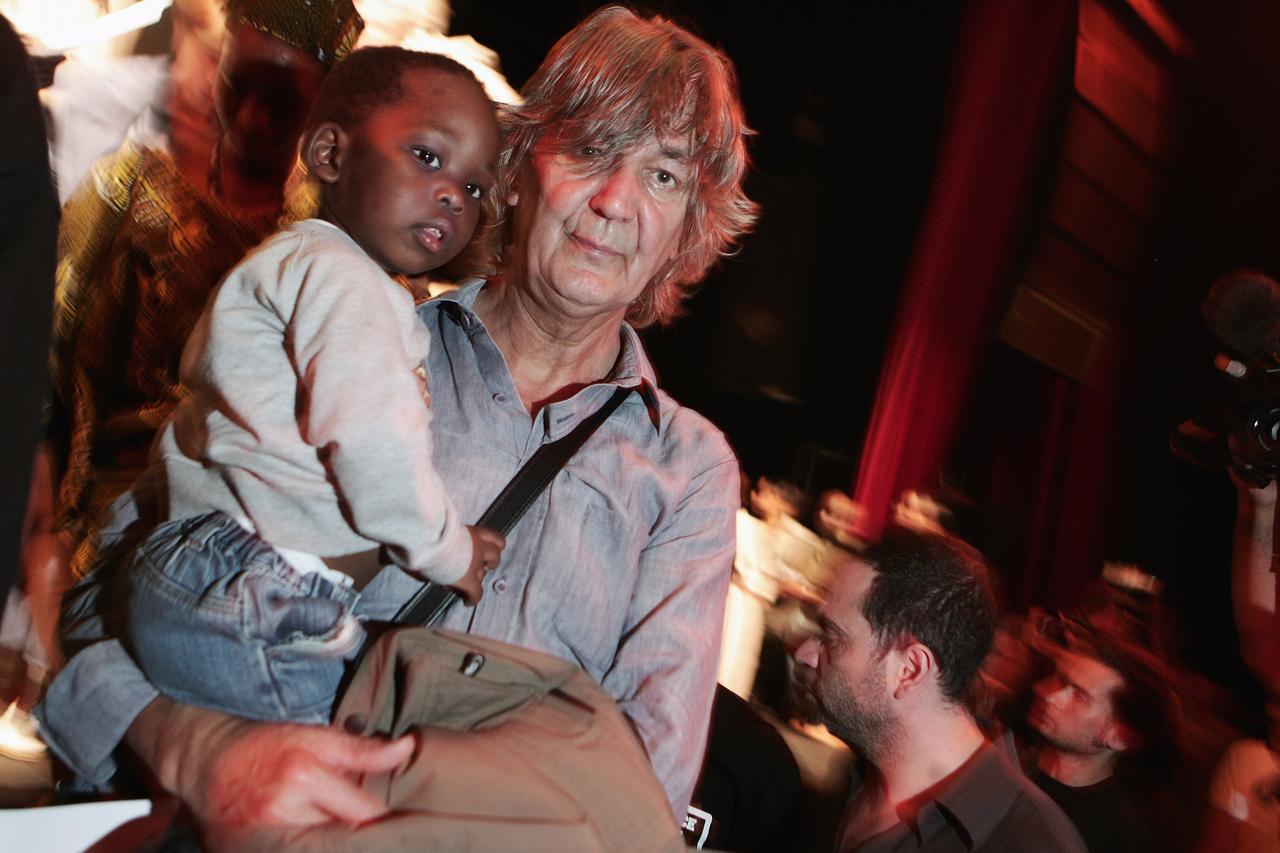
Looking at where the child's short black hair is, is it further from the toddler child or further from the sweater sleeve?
the sweater sleeve

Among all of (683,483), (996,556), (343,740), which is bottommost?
(996,556)

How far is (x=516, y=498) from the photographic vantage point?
178cm

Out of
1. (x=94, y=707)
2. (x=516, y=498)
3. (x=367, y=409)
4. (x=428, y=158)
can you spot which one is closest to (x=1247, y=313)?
(x=516, y=498)

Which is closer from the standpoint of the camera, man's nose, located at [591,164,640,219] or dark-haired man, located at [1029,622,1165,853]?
man's nose, located at [591,164,640,219]

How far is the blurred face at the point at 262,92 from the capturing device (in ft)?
8.08

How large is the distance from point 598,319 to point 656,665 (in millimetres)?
677

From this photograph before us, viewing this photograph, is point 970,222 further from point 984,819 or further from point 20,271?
point 20,271

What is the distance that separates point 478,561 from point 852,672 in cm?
170

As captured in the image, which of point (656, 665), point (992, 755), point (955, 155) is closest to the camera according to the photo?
point (656, 665)

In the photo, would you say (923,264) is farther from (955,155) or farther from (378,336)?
(378,336)

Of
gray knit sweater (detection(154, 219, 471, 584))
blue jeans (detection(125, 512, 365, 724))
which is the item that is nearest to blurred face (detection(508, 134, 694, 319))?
gray knit sweater (detection(154, 219, 471, 584))

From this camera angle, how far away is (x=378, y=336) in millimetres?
1395

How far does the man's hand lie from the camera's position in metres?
1.28

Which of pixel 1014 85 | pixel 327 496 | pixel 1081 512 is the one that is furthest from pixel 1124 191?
pixel 327 496
